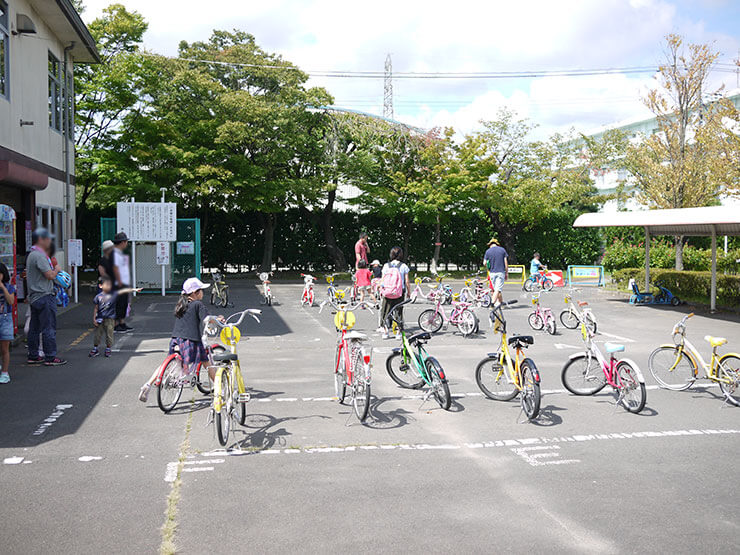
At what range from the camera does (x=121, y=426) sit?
24.6ft

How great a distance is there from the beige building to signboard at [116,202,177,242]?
1583 millimetres

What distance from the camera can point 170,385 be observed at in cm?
805

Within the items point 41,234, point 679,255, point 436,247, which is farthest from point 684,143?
point 41,234

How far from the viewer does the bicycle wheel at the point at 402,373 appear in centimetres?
938

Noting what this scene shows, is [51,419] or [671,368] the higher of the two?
[671,368]

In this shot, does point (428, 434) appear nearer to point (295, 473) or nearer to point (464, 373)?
point (295, 473)

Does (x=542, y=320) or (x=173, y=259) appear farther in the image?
(x=173, y=259)

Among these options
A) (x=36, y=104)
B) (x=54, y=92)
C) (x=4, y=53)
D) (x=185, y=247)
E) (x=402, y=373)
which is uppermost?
(x=54, y=92)

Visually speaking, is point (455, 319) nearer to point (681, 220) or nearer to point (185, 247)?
point (681, 220)

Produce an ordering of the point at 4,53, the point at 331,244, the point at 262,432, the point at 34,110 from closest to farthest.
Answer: the point at 262,432 < the point at 4,53 < the point at 34,110 < the point at 331,244

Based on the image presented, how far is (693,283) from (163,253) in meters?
16.6

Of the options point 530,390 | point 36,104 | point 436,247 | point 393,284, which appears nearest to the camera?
point 530,390

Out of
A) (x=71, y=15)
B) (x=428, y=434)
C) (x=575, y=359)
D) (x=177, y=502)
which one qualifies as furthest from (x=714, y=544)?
(x=71, y=15)

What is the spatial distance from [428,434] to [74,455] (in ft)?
11.5
